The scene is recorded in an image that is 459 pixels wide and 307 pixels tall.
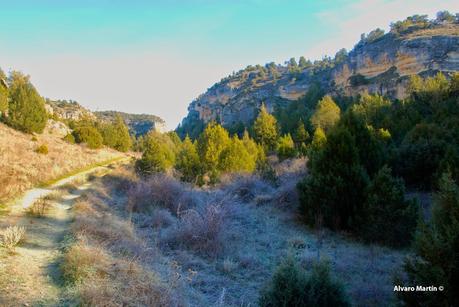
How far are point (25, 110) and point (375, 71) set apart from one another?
64.5m

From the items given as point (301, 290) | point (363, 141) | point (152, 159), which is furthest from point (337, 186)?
point (152, 159)

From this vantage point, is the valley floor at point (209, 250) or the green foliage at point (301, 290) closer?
the green foliage at point (301, 290)

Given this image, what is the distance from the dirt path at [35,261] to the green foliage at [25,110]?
82.5ft

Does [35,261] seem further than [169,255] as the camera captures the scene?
No

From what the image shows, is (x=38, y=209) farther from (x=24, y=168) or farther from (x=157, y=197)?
(x=24, y=168)

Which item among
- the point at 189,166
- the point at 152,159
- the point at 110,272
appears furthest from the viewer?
the point at 189,166

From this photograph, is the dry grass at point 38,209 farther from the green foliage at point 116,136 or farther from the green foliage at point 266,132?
the green foliage at point 116,136

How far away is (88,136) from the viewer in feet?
138

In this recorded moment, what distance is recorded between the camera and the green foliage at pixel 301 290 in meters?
4.88

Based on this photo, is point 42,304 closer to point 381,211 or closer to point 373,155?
point 381,211

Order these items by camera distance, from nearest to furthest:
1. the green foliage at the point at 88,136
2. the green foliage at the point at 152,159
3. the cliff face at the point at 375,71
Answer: the green foliage at the point at 152,159
the green foliage at the point at 88,136
the cliff face at the point at 375,71

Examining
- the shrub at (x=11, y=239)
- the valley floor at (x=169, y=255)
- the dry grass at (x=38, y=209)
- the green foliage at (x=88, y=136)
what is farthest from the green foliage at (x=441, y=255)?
the green foliage at (x=88, y=136)

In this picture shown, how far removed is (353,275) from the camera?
736cm

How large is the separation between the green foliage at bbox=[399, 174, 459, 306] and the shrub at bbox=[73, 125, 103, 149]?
41.5 meters
